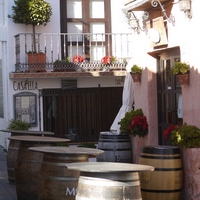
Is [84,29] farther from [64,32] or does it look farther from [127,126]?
[127,126]

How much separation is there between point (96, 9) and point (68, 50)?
5.35ft

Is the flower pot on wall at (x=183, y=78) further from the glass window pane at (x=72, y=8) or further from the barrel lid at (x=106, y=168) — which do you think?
the glass window pane at (x=72, y=8)

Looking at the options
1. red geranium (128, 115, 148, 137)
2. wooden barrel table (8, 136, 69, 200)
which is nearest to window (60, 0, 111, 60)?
red geranium (128, 115, 148, 137)

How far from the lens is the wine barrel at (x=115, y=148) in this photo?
1211 cm

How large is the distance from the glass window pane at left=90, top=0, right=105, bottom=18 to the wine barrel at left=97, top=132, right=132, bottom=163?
790 centimetres

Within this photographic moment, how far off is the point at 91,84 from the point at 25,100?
2.12 metres

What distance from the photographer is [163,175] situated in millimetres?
9477

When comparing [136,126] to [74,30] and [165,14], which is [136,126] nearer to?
[165,14]

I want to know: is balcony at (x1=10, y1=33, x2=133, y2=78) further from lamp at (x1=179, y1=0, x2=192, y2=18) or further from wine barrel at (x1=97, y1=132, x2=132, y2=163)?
lamp at (x1=179, y1=0, x2=192, y2=18)

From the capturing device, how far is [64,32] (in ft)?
62.5

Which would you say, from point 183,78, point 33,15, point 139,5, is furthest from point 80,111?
point 183,78

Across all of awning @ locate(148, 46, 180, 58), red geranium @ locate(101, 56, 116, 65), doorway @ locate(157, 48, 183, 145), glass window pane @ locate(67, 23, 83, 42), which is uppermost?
glass window pane @ locate(67, 23, 83, 42)

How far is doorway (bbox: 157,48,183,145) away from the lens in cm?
1120

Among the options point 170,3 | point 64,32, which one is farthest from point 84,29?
point 170,3
